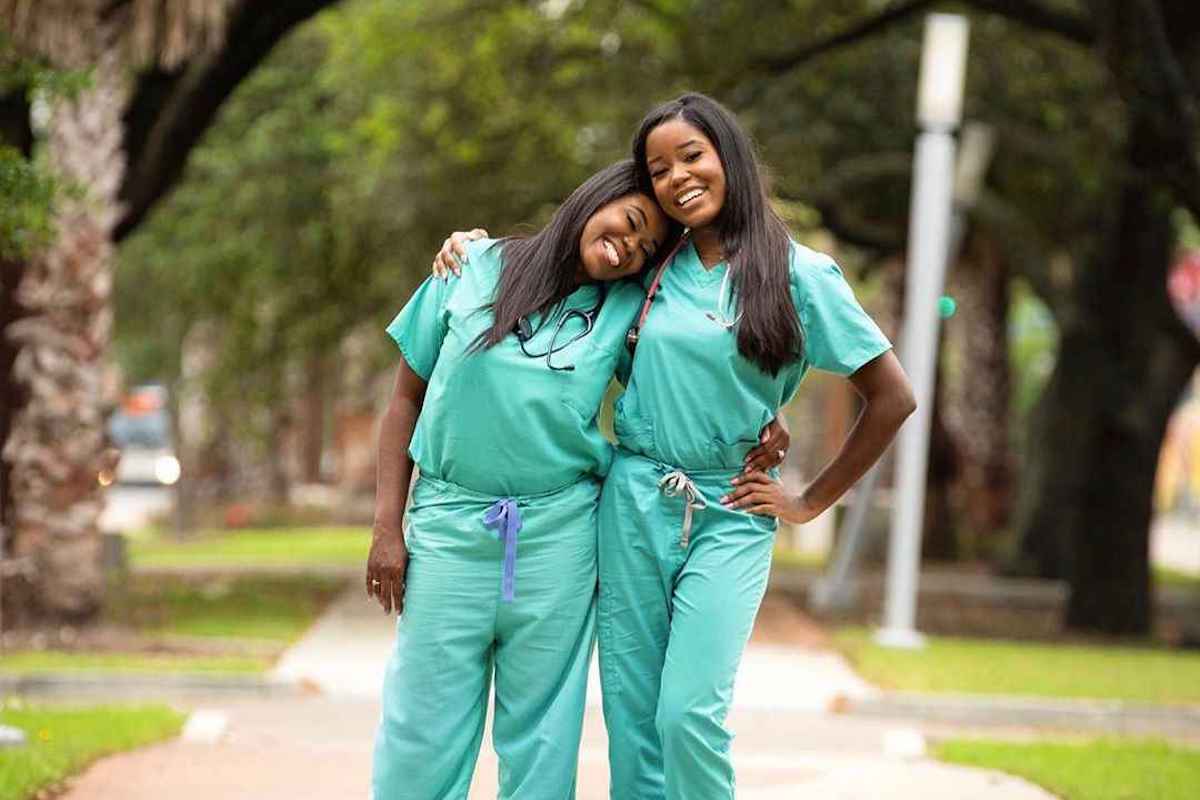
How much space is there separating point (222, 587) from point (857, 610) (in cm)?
512

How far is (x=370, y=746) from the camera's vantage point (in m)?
8.40

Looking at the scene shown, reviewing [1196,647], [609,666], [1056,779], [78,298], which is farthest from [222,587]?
[609,666]

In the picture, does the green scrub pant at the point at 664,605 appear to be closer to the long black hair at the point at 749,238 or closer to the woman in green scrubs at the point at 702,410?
the woman in green scrubs at the point at 702,410

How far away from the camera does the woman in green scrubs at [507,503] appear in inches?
190

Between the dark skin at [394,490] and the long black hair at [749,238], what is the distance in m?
0.77

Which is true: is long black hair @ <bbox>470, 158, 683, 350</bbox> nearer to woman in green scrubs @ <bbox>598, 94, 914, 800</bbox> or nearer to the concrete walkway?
woman in green scrubs @ <bbox>598, 94, 914, 800</bbox>

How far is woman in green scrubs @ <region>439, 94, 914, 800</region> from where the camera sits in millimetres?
4840

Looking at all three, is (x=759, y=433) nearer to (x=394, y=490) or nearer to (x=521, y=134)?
(x=394, y=490)

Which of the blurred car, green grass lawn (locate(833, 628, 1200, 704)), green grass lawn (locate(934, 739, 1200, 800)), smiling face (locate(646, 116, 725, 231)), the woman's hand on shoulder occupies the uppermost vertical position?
smiling face (locate(646, 116, 725, 231))

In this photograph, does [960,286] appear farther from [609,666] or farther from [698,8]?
[609,666]

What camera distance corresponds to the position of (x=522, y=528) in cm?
484

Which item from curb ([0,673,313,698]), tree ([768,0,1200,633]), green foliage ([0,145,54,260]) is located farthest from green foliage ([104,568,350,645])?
tree ([768,0,1200,633])

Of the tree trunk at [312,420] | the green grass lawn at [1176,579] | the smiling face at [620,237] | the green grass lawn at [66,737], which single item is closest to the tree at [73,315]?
the green grass lawn at [66,737]

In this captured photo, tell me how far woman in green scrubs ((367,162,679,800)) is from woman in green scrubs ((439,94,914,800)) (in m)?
0.09
